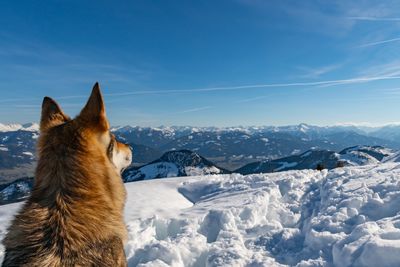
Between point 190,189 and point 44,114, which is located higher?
point 44,114

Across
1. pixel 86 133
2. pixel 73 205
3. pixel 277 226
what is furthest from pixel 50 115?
pixel 277 226

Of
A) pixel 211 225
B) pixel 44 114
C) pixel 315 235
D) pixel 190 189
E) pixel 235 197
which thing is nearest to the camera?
pixel 44 114

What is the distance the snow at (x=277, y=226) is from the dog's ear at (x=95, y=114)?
5108 millimetres

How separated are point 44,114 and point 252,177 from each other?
16604mm

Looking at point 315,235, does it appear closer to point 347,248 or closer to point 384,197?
point 347,248

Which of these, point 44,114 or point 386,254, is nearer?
point 44,114

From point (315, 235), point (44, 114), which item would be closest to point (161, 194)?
point (315, 235)

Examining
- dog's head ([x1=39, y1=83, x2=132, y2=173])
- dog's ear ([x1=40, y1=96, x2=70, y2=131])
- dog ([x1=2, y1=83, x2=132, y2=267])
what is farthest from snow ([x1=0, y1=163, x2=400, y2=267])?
dog's ear ([x1=40, y1=96, x2=70, y2=131])

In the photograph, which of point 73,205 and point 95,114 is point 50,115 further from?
point 73,205

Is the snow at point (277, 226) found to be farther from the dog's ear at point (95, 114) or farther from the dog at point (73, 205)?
the dog's ear at point (95, 114)

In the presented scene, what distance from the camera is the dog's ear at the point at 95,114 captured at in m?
3.32

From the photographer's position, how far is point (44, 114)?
13.2 feet

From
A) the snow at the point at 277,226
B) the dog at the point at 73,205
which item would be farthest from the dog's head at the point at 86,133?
the snow at the point at 277,226

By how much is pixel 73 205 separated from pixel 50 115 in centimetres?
137
